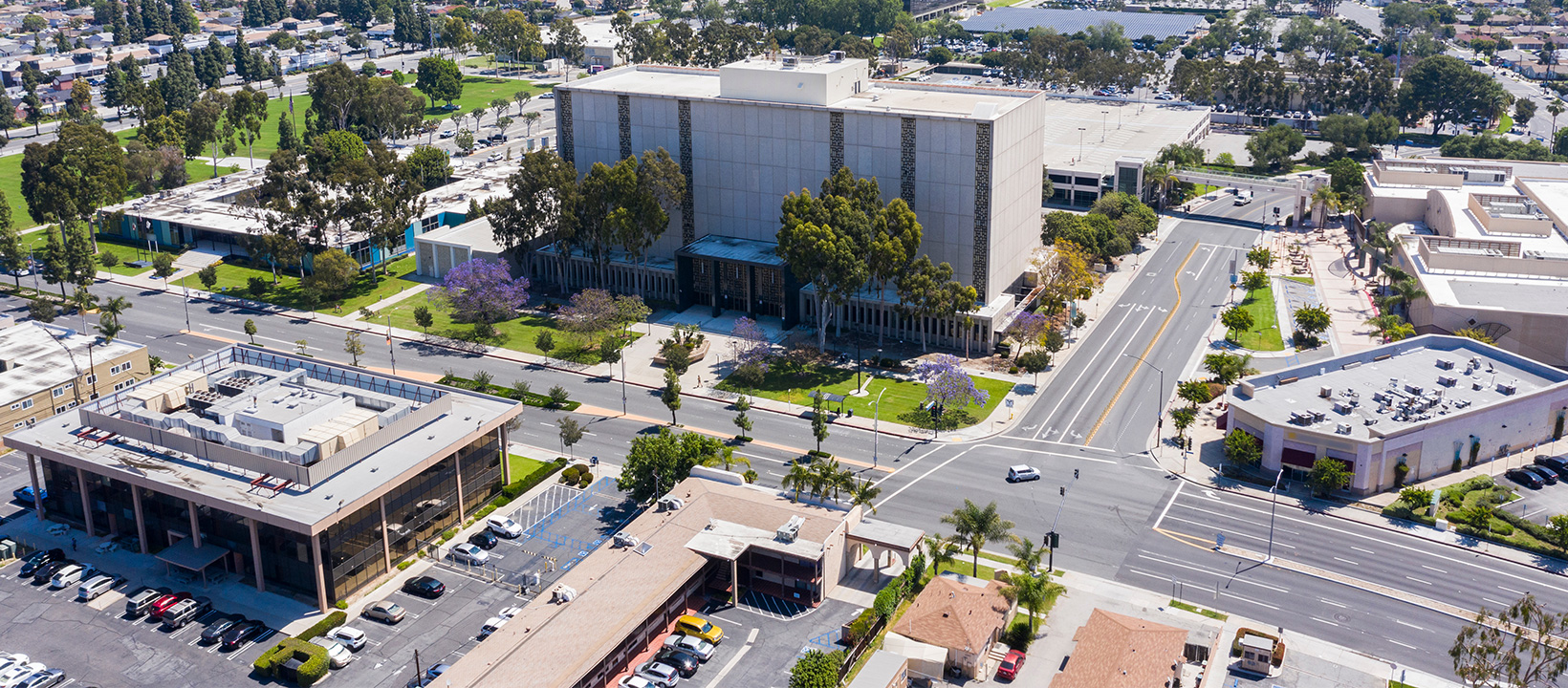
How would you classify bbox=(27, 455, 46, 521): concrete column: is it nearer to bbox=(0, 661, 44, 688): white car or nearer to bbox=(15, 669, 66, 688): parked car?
bbox=(0, 661, 44, 688): white car

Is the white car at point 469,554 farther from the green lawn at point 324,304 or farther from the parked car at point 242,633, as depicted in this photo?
the green lawn at point 324,304

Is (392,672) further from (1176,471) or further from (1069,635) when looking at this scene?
(1176,471)

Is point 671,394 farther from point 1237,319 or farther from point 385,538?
point 1237,319

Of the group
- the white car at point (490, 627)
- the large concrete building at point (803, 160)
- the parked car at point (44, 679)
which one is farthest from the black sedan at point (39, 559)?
the large concrete building at point (803, 160)

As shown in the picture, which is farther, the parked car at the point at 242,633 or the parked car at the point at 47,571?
the parked car at the point at 47,571

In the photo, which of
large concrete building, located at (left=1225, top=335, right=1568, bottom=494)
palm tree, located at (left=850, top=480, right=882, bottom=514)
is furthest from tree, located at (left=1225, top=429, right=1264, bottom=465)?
palm tree, located at (left=850, top=480, right=882, bottom=514)

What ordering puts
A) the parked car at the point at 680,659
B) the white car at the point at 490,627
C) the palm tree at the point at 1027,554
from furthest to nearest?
the palm tree at the point at 1027,554 → the white car at the point at 490,627 → the parked car at the point at 680,659
